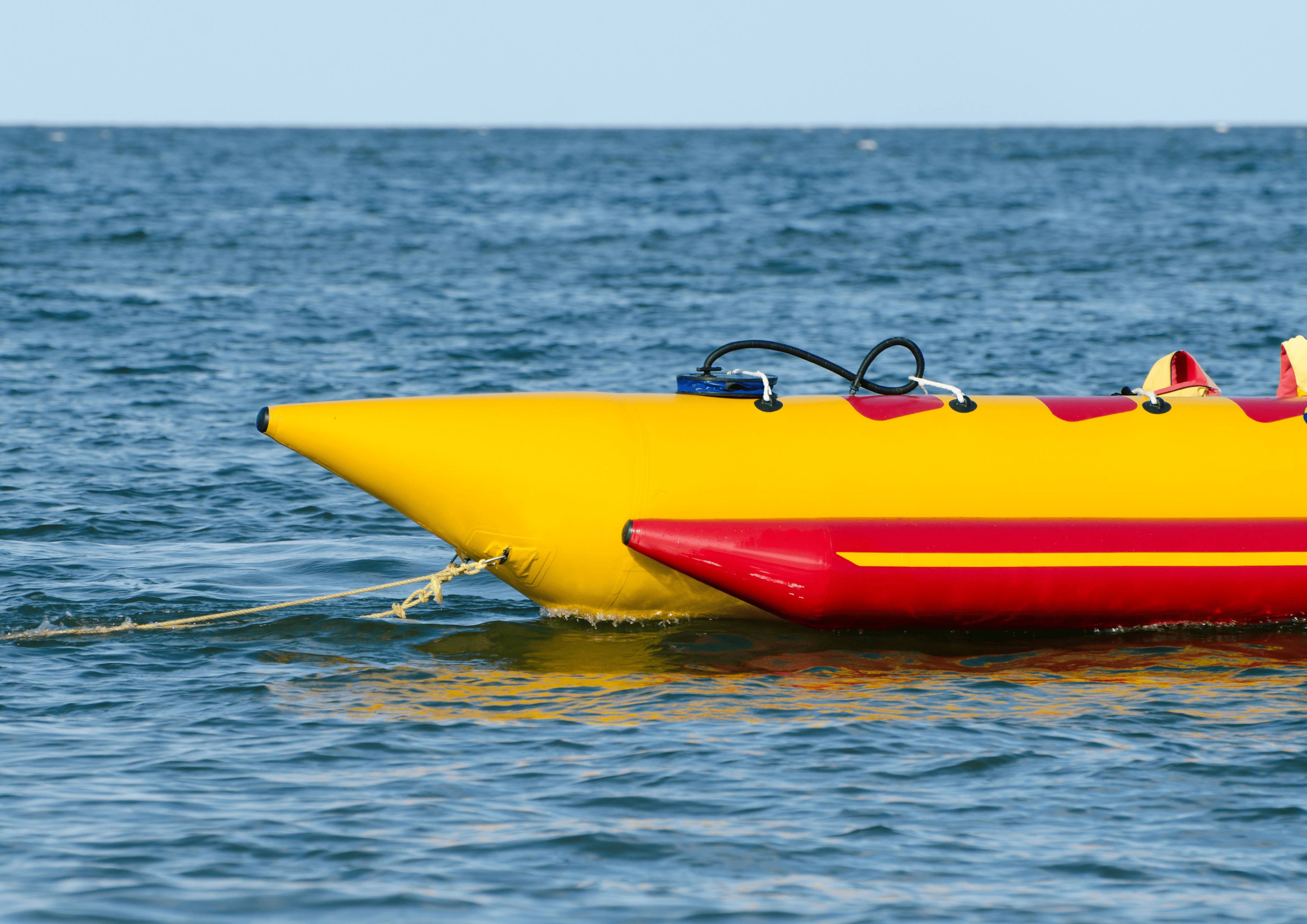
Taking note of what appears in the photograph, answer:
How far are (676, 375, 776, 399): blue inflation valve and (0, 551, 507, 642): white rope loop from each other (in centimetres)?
114

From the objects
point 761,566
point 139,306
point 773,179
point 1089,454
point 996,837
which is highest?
point 773,179

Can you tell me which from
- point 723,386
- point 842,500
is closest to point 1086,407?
point 842,500

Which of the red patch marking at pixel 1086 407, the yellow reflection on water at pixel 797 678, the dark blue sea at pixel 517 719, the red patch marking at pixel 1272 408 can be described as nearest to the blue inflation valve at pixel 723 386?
the dark blue sea at pixel 517 719

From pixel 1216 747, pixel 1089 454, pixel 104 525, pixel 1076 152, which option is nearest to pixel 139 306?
pixel 104 525

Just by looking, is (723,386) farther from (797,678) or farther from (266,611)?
(266,611)

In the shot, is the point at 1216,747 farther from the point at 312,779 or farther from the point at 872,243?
the point at 872,243

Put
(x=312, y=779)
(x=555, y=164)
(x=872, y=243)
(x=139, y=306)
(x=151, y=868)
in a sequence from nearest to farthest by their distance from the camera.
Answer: (x=151, y=868) → (x=312, y=779) → (x=139, y=306) → (x=872, y=243) → (x=555, y=164)

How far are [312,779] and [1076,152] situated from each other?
212ft

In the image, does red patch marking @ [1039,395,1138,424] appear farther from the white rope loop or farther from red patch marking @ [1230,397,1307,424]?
the white rope loop

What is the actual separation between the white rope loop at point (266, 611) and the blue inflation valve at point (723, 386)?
1.14 m

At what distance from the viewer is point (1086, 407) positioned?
721 cm

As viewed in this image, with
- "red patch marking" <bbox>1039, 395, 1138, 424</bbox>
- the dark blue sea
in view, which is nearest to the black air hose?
the dark blue sea

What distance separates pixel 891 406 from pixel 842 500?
0.56 meters

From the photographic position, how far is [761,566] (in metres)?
6.62
